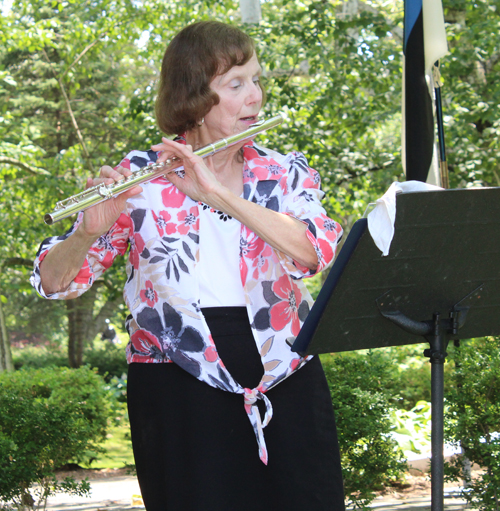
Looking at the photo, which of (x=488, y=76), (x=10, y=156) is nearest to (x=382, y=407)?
(x=488, y=76)

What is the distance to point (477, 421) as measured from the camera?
314cm

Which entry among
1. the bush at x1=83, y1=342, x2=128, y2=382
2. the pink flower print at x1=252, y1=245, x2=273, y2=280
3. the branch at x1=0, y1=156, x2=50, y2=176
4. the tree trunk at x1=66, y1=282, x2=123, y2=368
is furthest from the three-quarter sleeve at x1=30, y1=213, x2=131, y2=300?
the tree trunk at x1=66, y1=282, x2=123, y2=368

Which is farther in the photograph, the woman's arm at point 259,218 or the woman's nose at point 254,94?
the woman's nose at point 254,94

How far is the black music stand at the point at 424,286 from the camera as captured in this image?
133cm

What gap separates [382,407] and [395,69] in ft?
12.2

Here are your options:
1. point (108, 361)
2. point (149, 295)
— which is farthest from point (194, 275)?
point (108, 361)

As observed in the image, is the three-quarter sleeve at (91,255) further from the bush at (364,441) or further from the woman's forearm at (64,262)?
the bush at (364,441)

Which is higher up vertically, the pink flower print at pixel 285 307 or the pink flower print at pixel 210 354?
the pink flower print at pixel 285 307

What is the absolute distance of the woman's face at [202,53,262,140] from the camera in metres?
1.82

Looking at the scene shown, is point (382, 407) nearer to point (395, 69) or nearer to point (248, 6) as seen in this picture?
point (395, 69)

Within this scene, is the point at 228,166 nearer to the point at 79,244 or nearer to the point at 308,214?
the point at 308,214

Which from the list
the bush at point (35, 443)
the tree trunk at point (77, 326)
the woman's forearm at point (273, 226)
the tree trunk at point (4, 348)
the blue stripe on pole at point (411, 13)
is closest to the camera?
the woman's forearm at point (273, 226)

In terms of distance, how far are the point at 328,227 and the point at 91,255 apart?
637 millimetres

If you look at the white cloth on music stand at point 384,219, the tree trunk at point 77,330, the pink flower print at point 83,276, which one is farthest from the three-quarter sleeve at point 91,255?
the tree trunk at point 77,330
